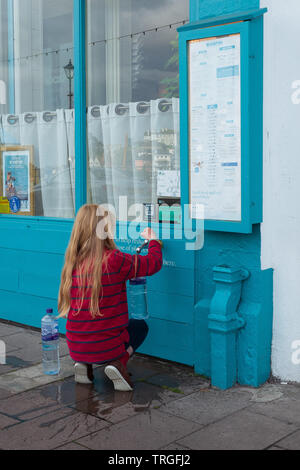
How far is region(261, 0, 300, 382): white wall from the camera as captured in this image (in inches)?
171

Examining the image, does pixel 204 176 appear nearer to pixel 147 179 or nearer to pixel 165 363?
pixel 147 179

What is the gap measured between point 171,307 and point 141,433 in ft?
4.74

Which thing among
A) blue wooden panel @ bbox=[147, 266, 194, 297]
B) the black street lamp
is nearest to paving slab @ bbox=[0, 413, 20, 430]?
blue wooden panel @ bbox=[147, 266, 194, 297]

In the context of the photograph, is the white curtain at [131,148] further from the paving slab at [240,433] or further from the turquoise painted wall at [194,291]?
the paving slab at [240,433]

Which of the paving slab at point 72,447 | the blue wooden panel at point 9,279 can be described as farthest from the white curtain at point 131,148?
the paving slab at point 72,447

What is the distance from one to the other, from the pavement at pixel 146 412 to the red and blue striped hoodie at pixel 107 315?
323 mm

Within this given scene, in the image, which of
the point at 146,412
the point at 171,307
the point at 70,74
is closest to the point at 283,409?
the point at 146,412

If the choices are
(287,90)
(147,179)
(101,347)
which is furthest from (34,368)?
(287,90)

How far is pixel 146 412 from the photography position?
4.14m

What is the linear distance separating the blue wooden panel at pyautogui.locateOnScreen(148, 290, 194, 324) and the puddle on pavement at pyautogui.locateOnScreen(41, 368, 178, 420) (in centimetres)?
49

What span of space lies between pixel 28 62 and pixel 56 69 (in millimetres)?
558

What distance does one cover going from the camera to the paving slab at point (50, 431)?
3676mm

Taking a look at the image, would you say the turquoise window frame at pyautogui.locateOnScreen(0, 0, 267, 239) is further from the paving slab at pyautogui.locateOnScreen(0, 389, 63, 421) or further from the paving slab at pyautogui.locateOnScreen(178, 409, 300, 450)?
the paving slab at pyautogui.locateOnScreen(0, 389, 63, 421)

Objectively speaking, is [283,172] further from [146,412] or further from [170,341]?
[146,412]
